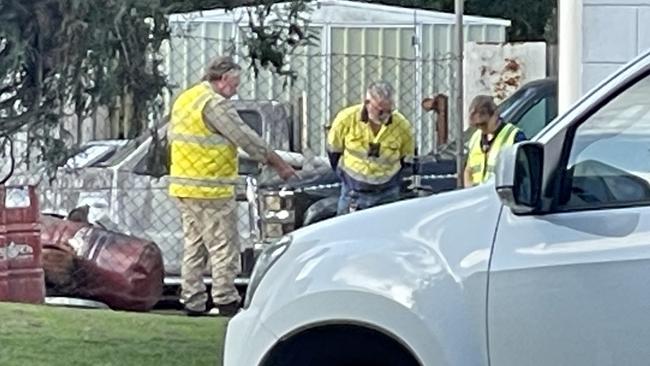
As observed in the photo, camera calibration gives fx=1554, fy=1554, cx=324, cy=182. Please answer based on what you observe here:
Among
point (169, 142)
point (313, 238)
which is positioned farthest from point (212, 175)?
point (313, 238)

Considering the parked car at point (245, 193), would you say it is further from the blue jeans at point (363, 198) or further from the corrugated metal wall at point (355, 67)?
the corrugated metal wall at point (355, 67)

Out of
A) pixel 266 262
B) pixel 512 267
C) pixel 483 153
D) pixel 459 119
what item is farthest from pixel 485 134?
pixel 512 267

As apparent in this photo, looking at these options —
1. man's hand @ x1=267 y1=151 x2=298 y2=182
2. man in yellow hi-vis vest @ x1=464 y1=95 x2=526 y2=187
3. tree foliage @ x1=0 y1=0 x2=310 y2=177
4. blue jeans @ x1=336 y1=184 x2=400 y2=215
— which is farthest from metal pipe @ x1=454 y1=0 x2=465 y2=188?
tree foliage @ x1=0 y1=0 x2=310 y2=177

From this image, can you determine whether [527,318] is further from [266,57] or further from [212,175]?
[212,175]

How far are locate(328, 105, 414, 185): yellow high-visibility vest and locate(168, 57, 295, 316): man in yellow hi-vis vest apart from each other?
3.93 ft

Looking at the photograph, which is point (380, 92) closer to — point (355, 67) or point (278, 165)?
point (278, 165)

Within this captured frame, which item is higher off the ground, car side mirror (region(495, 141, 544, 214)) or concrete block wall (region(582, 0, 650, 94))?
concrete block wall (region(582, 0, 650, 94))

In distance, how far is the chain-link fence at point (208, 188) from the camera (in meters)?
10.7

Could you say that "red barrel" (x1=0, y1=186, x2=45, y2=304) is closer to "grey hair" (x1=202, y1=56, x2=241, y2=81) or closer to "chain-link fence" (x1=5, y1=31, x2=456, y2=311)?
"chain-link fence" (x1=5, y1=31, x2=456, y2=311)

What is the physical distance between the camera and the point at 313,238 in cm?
554

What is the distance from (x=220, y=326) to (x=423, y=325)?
16.3 ft

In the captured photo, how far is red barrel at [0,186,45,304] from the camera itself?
10797 mm

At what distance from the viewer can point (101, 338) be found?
914cm

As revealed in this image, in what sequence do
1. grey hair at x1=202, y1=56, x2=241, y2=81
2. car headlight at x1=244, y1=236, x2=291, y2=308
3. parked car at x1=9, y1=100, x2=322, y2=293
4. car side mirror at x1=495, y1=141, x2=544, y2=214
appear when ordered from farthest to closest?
1. parked car at x1=9, y1=100, x2=322, y2=293
2. grey hair at x1=202, y1=56, x2=241, y2=81
3. car headlight at x1=244, y1=236, x2=291, y2=308
4. car side mirror at x1=495, y1=141, x2=544, y2=214
